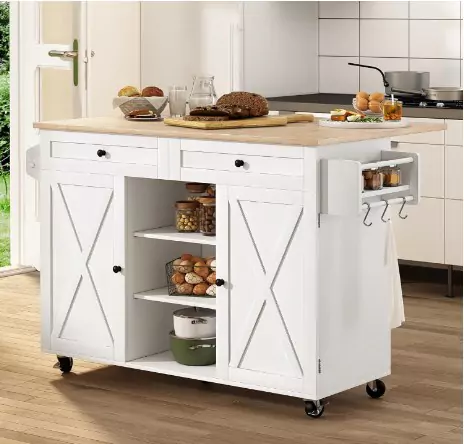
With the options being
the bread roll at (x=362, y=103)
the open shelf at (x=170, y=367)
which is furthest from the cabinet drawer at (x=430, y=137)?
the open shelf at (x=170, y=367)

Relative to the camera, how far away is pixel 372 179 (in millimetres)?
3867

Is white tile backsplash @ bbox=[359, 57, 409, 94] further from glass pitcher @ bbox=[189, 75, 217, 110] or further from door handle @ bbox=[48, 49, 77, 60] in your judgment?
glass pitcher @ bbox=[189, 75, 217, 110]

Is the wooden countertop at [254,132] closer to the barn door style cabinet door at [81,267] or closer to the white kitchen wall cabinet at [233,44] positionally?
the barn door style cabinet door at [81,267]

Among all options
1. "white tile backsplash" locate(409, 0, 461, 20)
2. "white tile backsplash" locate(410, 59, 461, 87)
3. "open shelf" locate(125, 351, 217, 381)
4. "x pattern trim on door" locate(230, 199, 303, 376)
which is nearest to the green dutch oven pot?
"open shelf" locate(125, 351, 217, 381)

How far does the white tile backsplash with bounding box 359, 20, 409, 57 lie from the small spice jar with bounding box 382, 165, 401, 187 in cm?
253

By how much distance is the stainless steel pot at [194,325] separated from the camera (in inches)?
169

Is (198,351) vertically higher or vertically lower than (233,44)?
lower

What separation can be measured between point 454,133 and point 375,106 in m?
1.36

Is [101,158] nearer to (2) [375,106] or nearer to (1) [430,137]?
(2) [375,106]

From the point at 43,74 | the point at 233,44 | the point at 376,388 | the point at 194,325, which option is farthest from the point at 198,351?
the point at 43,74

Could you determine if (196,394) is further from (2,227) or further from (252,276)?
(2,227)

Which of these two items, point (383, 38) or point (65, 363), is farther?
point (383, 38)

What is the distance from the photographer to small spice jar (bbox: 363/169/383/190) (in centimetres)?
387

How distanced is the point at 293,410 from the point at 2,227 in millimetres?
4800
